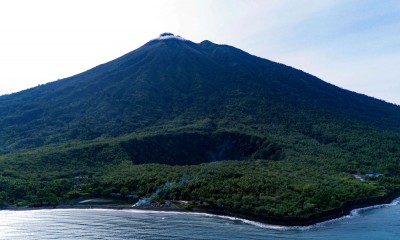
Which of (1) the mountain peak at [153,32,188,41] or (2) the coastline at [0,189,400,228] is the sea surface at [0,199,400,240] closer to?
(2) the coastline at [0,189,400,228]

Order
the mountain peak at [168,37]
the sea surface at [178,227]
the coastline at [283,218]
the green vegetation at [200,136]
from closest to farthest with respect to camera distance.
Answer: the sea surface at [178,227]
the coastline at [283,218]
the green vegetation at [200,136]
the mountain peak at [168,37]

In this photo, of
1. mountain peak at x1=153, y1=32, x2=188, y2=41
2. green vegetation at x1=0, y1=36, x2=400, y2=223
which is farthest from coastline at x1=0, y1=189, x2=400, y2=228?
mountain peak at x1=153, y1=32, x2=188, y2=41

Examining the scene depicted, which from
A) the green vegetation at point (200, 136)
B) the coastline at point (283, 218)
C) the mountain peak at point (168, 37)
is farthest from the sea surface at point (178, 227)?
the mountain peak at point (168, 37)

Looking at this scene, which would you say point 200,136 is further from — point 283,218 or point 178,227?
point 283,218

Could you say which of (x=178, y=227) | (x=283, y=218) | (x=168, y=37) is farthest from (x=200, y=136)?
(x=168, y=37)

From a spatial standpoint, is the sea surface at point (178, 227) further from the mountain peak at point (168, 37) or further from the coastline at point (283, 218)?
the mountain peak at point (168, 37)

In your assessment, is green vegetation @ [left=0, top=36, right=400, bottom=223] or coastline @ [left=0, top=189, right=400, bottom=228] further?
green vegetation @ [left=0, top=36, right=400, bottom=223]

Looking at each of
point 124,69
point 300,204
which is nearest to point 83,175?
point 300,204
